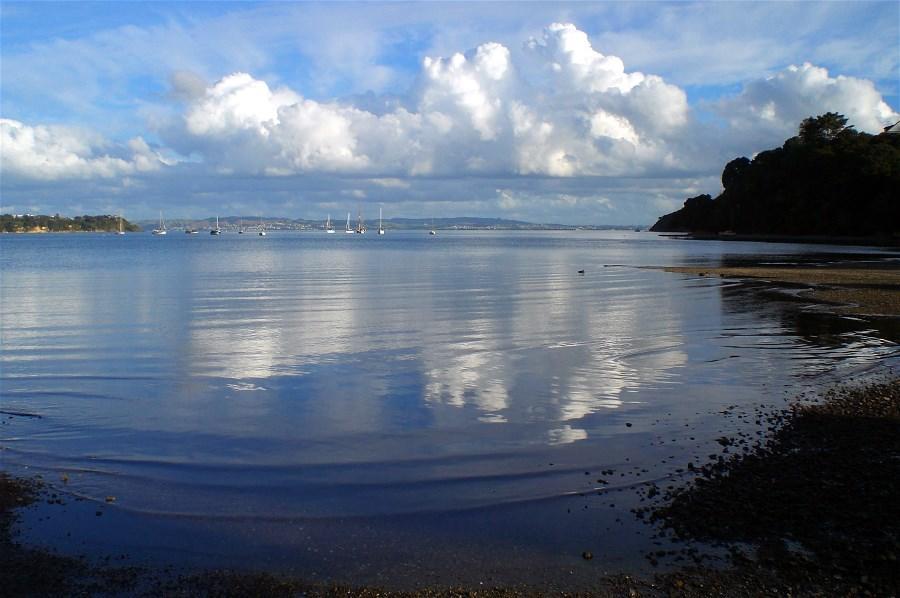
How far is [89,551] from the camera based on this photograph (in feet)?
27.1

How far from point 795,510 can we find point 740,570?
5.77ft

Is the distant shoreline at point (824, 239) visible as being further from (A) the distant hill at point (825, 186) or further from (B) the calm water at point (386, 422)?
(B) the calm water at point (386, 422)

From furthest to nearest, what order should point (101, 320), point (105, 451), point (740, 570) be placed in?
1. point (101, 320)
2. point (105, 451)
3. point (740, 570)

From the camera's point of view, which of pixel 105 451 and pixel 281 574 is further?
pixel 105 451

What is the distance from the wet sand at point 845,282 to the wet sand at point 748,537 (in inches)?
821

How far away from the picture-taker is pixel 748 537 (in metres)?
8.30

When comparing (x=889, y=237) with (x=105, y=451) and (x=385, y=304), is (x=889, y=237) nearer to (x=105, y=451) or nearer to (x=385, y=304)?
(x=385, y=304)

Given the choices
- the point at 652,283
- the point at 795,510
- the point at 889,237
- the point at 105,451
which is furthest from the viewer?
the point at 889,237

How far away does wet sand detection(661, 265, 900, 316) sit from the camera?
3106cm

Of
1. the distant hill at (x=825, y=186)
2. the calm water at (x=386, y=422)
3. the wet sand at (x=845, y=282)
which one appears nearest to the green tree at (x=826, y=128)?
the distant hill at (x=825, y=186)

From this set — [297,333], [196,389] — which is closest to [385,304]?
[297,333]

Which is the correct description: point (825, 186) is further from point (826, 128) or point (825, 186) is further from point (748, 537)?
point (748, 537)

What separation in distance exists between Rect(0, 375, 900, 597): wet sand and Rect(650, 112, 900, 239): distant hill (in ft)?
398

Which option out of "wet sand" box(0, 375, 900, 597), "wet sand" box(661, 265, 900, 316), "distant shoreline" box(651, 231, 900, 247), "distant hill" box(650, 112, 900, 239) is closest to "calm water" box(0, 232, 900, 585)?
"wet sand" box(0, 375, 900, 597)
